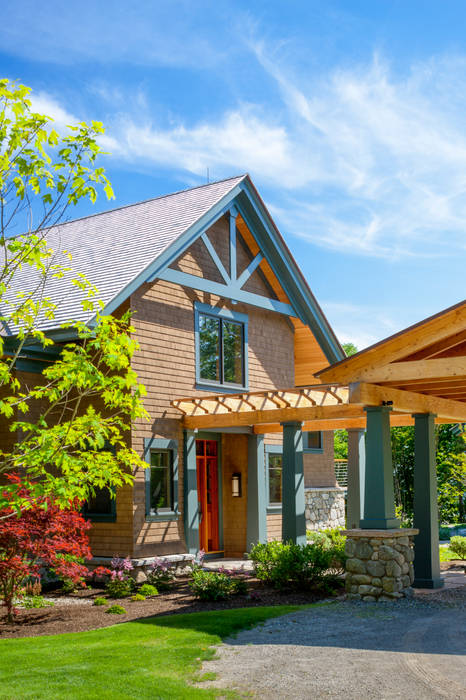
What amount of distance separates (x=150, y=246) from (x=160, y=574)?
6744mm

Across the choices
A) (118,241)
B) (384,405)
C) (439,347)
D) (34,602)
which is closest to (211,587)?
(34,602)

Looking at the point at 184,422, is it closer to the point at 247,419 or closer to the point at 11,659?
the point at 247,419

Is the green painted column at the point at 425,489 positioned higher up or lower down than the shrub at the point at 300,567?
higher up

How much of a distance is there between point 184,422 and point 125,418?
149 cm

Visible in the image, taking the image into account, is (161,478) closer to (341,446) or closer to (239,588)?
(239,588)

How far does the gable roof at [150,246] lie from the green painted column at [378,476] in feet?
17.4

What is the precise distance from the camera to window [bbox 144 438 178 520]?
48.3 feet

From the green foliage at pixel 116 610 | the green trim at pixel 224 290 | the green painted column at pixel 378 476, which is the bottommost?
the green foliage at pixel 116 610

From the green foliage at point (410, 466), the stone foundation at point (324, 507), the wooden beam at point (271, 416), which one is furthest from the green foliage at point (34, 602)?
the green foliage at point (410, 466)

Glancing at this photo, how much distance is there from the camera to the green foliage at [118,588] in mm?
12703

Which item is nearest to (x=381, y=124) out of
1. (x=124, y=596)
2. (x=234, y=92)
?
(x=234, y=92)

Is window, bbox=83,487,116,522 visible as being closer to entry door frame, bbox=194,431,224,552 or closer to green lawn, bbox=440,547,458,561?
entry door frame, bbox=194,431,224,552

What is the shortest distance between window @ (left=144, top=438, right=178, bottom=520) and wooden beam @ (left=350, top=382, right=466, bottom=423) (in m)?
5.29

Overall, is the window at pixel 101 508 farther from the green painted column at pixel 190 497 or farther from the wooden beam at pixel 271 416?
the wooden beam at pixel 271 416
